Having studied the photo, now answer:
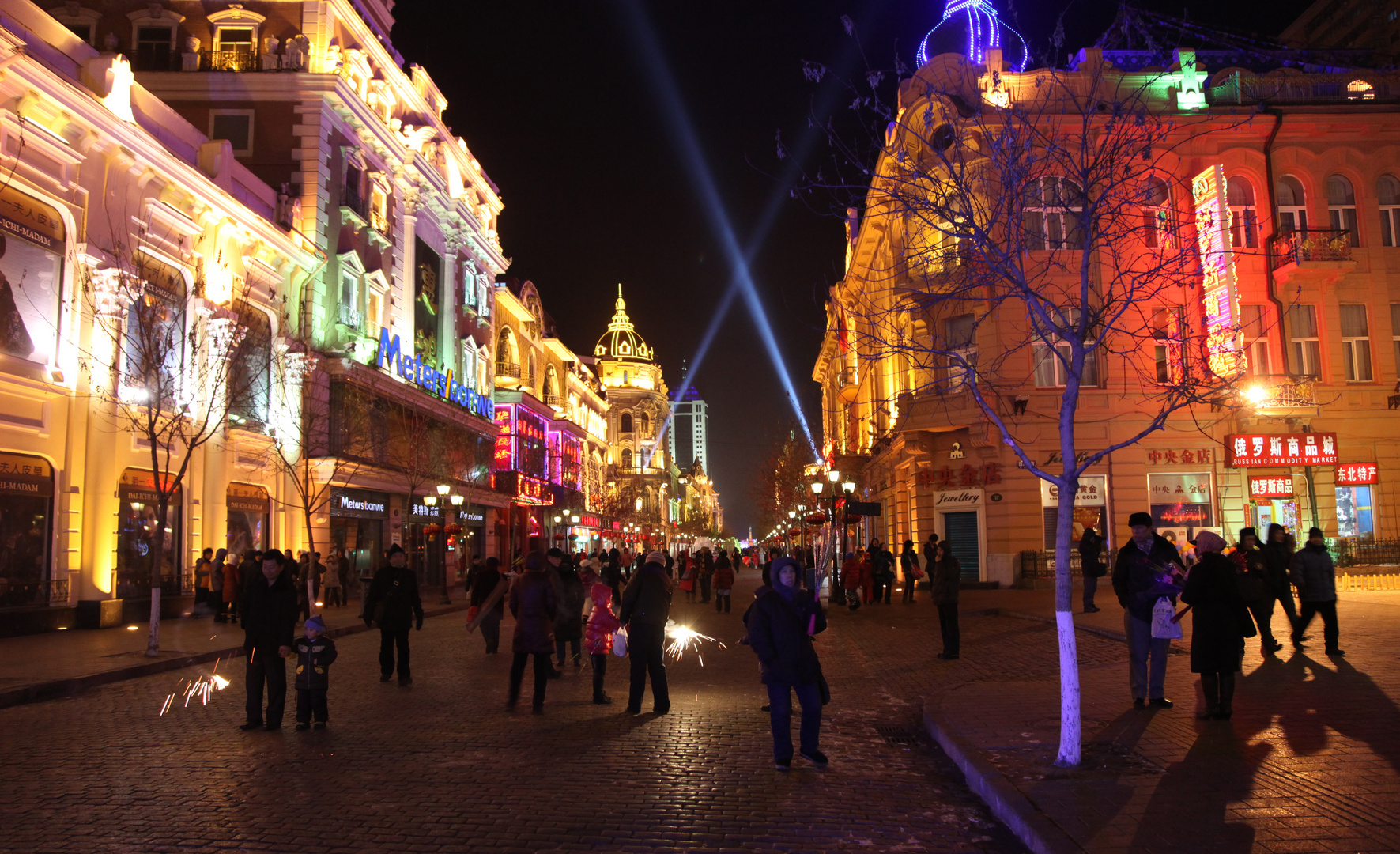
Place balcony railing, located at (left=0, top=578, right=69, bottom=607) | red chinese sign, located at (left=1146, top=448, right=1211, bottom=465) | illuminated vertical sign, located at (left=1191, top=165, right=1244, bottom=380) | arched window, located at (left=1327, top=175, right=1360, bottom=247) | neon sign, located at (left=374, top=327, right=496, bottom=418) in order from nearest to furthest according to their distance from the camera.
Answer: balcony railing, located at (left=0, top=578, right=69, bottom=607) → illuminated vertical sign, located at (left=1191, top=165, right=1244, bottom=380) → red chinese sign, located at (left=1146, top=448, right=1211, bottom=465) → arched window, located at (left=1327, top=175, right=1360, bottom=247) → neon sign, located at (left=374, top=327, right=496, bottom=418)

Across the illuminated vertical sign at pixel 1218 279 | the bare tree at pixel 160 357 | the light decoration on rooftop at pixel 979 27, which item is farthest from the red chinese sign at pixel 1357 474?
the bare tree at pixel 160 357

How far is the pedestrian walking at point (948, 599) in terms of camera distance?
13.7 meters

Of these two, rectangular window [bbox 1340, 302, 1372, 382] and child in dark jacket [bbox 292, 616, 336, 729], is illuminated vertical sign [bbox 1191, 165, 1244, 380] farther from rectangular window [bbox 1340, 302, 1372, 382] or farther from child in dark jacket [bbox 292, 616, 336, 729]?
child in dark jacket [bbox 292, 616, 336, 729]

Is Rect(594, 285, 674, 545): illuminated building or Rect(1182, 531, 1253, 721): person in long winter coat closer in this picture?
Rect(1182, 531, 1253, 721): person in long winter coat

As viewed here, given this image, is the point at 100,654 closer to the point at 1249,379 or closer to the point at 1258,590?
the point at 1258,590

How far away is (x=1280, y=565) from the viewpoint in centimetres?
1302

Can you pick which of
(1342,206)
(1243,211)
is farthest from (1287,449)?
(1342,206)

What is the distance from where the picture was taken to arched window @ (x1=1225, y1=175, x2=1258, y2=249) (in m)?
29.7

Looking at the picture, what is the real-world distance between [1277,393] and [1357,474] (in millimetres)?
3565

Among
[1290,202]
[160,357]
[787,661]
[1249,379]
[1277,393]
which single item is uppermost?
[1290,202]

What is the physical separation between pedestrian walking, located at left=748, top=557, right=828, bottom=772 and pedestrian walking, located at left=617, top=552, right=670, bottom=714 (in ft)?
8.69

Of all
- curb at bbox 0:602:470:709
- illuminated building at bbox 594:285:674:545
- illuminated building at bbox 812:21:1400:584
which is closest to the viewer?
curb at bbox 0:602:470:709

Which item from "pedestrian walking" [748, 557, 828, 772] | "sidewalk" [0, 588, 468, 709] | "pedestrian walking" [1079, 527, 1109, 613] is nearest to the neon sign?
"sidewalk" [0, 588, 468, 709]

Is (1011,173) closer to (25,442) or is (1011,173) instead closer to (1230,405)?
(25,442)
